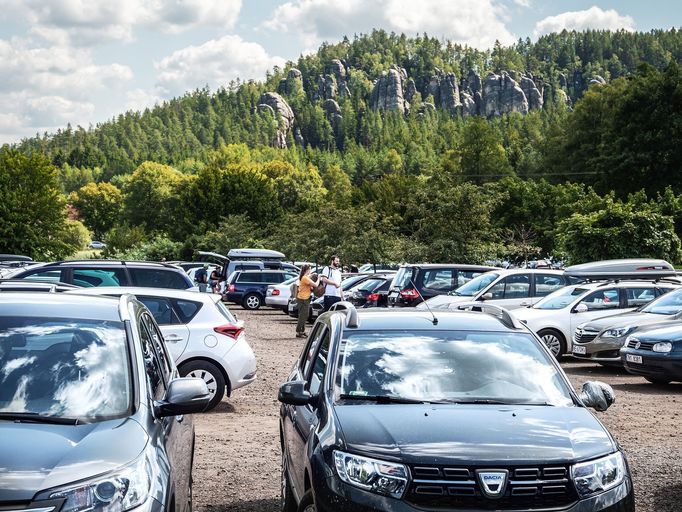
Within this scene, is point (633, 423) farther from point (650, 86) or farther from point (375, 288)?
point (650, 86)

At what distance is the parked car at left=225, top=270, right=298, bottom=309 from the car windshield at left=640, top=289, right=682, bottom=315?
2483cm

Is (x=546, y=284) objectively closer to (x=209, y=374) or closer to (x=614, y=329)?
(x=614, y=329)

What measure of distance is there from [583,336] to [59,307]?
14295mm

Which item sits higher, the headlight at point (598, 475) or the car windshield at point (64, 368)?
the car windshield at point (64, 368)

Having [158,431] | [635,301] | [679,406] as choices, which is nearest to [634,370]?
[679,406]

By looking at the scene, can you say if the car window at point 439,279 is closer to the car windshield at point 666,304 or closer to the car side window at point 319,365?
the car windshield at point 666,304

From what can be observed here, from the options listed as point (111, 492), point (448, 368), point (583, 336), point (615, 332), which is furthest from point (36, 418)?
point (583, 336)

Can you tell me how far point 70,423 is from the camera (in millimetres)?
4848

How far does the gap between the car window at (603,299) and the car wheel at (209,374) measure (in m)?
9.98

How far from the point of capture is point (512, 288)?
22734 mm

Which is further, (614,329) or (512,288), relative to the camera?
(512,288)

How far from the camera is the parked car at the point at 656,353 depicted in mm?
14680

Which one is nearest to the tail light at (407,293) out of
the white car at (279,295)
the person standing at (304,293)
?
the person standing at (304,293)

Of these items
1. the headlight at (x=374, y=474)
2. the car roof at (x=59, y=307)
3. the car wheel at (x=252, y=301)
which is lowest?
the car wheel at (x=252, y=301)
